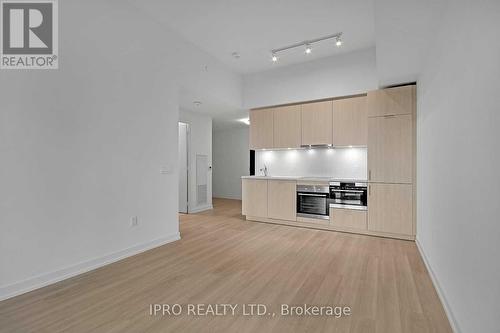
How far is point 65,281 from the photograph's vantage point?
2404 millimetres

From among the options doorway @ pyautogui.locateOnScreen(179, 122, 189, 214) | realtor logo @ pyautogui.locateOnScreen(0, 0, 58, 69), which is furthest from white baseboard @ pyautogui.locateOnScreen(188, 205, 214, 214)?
realtor logo @ pyautogui.locateOnScreen(0, 0, 58, 69)

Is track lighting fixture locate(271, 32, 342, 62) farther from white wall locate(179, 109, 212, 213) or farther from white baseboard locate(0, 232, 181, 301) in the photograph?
white baseboard locate(0, 232, 181, 301)

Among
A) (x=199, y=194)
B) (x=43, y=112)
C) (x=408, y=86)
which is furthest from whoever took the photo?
(x=199, y=194)

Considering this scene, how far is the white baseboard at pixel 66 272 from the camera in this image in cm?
212

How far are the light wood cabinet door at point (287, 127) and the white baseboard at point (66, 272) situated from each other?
120 inches

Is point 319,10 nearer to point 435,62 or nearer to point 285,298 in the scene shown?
point 435,62

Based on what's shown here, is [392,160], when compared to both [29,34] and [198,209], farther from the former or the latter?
[29,34]

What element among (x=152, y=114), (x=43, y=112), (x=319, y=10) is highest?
(x=319, y=10)

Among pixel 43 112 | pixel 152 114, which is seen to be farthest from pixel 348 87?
pixel 43 112

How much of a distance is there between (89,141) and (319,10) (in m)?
3.27

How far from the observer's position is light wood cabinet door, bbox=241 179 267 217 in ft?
16.3

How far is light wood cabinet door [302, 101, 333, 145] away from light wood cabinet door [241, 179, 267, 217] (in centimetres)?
125

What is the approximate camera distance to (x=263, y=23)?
3504mm

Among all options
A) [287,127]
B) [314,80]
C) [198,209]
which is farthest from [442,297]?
[198,209]
